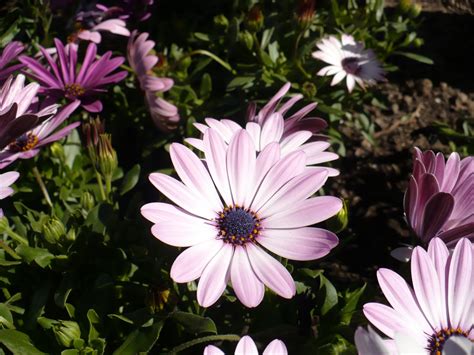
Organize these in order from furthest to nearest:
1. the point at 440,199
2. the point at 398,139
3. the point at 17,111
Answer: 1. the point at 398,139
2. the point at 17,111
3. the point at 440,199

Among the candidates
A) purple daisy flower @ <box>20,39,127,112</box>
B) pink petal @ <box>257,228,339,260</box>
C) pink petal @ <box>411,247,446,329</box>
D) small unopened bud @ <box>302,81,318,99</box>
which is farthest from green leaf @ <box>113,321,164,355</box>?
small unopened bud @ <box>302,81,318,99</box>

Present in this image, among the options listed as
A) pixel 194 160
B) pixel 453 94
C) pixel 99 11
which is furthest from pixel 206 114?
pixel 453 94

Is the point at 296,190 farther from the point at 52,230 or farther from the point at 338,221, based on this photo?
the point at 52,230

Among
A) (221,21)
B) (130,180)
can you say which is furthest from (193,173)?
(221,21)

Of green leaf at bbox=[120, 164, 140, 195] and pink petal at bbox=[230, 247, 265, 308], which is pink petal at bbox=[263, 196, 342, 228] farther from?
green leaf at bbox=[120, 164, 140, 195]

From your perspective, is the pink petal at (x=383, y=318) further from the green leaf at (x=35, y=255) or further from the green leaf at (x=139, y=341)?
the green leaf at (x=35, y=255)

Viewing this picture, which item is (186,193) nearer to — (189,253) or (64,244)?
(189,253)
